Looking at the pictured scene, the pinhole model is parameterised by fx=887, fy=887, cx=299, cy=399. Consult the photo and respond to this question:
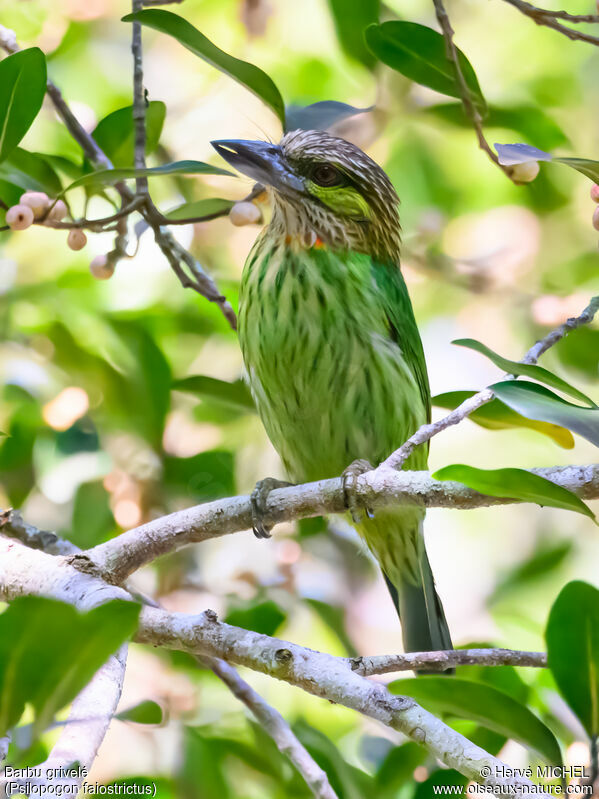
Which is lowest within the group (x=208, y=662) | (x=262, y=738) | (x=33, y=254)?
(x=262, y=738)

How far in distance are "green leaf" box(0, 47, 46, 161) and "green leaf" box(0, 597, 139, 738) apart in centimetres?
117

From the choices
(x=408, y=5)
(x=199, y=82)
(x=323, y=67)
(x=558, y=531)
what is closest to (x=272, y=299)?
(x=323, y=67)

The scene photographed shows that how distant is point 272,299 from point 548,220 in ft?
7.28

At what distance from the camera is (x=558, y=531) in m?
5.04

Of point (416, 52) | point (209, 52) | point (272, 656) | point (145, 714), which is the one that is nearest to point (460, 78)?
point (416, 52)

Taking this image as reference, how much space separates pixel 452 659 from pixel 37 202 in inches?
53.7

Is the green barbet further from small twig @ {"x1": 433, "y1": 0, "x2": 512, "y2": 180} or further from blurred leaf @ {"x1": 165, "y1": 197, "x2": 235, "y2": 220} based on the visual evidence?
small twig @ {"x1": 433, "y1": 0, "x2": 512, "y2": 180}

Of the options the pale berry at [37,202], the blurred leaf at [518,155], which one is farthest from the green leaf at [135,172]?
the blurred leaf at [518,155]

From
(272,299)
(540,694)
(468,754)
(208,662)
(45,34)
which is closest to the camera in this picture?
(468,754)

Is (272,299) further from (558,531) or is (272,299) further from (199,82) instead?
(558,531)

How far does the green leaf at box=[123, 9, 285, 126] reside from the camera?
6.45 feet

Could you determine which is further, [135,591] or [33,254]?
[33,254]

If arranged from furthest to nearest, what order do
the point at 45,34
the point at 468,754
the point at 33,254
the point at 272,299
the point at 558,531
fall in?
the point at 558,531 → the point at 33,254 → the point at 45,34 → the point at 272,299 → the point at 468,754

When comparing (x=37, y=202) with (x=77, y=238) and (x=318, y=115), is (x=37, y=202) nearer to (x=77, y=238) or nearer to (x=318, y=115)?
(x=77, y=238)
